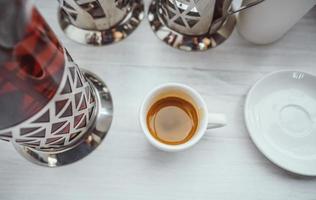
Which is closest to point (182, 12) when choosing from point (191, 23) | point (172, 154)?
point (191, 23)

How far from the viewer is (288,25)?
370 mm

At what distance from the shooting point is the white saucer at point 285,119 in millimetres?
354

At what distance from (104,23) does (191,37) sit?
102 mm

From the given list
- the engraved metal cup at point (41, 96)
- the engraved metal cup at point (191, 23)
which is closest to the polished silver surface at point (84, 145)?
the engraved metal cup at point (41, 96)

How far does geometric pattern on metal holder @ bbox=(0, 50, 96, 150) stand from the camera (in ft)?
0.83

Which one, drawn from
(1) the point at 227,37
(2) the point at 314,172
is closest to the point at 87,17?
(1) the point at 227,37

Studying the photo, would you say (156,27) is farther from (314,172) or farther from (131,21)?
(314,172)

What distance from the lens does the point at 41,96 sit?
23 centimetres

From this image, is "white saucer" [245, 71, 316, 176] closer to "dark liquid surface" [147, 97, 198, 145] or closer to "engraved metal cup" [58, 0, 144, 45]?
"dark liquid surface" [147, 97, 198, 145]

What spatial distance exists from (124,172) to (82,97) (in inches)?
4.0

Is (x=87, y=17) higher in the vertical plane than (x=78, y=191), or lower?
higher

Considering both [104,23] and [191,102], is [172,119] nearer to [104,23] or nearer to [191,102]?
[191,102]

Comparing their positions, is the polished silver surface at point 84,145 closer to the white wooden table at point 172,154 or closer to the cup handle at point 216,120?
the white wooden table at point 172,154

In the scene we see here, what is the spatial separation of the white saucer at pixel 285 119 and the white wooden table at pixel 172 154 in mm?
13
